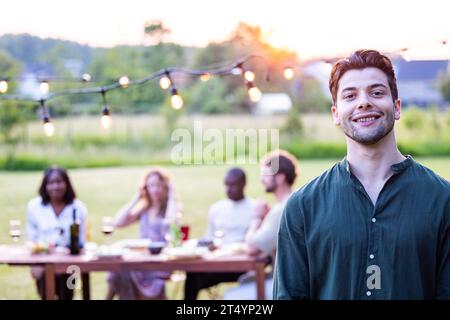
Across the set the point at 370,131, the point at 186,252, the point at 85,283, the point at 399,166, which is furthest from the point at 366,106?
the point at 85,283

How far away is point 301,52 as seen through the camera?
12719 mm

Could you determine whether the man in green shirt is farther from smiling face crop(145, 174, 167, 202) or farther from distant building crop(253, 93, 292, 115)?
distant building crop(253, 93, 292, 115)

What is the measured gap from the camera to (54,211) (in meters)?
5.73

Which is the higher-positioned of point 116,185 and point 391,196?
point 391,196

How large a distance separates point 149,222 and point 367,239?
3.87 m

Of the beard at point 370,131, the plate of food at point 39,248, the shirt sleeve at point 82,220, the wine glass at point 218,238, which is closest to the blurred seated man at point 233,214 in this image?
the wine glass at point 218,238

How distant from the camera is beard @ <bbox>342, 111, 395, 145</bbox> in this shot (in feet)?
7.07

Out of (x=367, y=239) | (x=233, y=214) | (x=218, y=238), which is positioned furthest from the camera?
(x=233, y=214)

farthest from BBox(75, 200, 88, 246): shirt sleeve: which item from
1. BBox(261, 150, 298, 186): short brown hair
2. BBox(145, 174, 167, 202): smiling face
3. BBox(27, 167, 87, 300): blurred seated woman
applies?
BBox(261, 150, 298, 186): short brown hair

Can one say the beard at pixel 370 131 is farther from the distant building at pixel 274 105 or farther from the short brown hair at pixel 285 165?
the distant building at pixel 274 105

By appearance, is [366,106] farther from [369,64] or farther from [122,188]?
[122,188]
